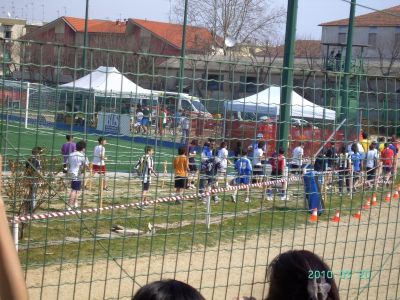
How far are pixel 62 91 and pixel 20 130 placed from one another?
0.36m

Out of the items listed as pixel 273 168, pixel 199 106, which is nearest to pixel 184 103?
pixel 199 106

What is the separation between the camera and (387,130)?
5711mm

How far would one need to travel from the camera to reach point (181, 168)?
5.70m

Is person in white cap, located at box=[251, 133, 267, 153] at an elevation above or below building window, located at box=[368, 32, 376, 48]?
below

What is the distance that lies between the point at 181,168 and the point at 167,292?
3393 mm

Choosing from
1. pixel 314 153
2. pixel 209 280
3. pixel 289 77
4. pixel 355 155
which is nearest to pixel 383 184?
pixel 355 155

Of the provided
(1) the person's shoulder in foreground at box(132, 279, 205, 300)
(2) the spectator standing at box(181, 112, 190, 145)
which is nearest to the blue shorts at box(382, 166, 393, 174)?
(2) the spectator standing at box(181, 112, 190, 145)

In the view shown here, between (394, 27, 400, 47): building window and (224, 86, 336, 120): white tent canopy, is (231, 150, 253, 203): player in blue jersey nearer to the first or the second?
→ (224, 86, 336, 120): white tent canopy

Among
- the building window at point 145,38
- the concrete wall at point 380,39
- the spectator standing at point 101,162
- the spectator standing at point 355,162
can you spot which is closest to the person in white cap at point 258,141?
the spectator standing at point 355,162

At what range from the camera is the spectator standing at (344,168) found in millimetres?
5777

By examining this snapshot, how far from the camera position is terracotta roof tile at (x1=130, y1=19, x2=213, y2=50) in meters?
47.0

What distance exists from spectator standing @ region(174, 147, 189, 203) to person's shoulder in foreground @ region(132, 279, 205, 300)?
2.36 meters

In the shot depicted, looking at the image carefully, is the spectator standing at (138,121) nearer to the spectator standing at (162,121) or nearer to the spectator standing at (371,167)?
the spectator standing at (162,121)

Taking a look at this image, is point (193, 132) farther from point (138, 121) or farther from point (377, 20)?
point (377, 20)
